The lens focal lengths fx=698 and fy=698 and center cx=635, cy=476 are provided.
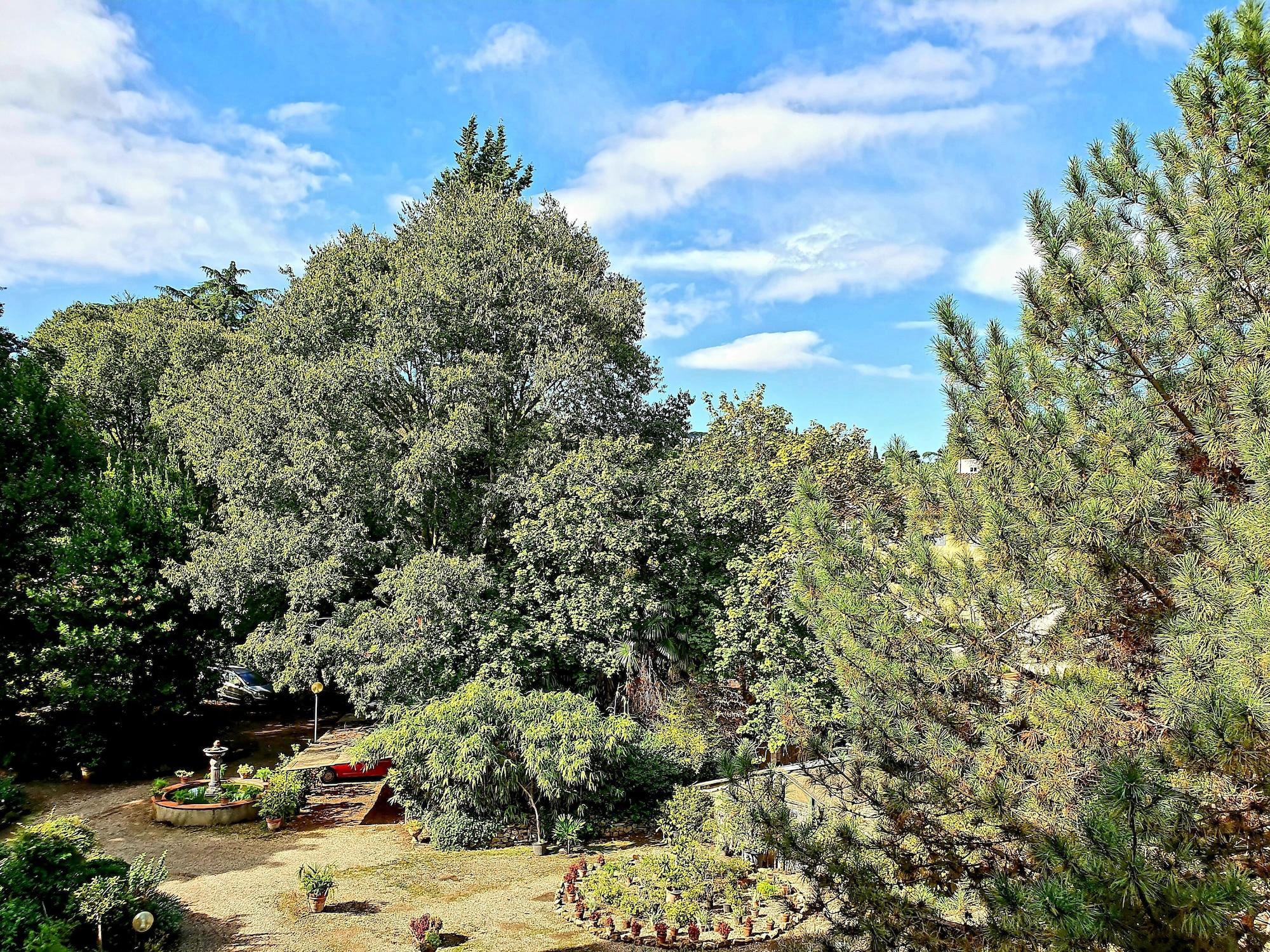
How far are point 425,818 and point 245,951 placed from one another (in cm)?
479

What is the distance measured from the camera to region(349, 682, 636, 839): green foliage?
1180 cm

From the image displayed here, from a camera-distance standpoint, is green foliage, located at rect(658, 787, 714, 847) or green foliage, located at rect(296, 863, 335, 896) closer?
green foliage, located at rect(296, 863, 335, 896)

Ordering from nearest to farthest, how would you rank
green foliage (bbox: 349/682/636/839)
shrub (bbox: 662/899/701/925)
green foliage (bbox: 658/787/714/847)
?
shrub (bbox: 662/899/701/925)
green foliage (bbox: 658/787/714/847)
green foliage (bbox: 349/682/636/839)

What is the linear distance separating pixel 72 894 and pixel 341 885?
3.60 meters

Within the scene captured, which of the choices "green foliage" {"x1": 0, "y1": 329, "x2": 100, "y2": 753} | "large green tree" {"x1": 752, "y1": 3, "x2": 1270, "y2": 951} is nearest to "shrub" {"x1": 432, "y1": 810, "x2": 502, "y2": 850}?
"large green tree" {"x1": 752, "y1": 3, "x2": 1270, "y2": 951}

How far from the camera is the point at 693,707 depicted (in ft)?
46.0

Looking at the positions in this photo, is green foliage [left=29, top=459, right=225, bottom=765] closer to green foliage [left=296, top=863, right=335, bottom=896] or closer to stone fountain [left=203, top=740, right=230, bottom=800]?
stone fountain [left=203, top=740, right=230, bottom=800]

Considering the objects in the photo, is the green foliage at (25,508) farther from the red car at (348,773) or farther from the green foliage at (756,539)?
the green foliage at (756,539)

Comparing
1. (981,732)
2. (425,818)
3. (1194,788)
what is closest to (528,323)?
(425,818)

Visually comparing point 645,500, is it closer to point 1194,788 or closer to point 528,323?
point 528,323

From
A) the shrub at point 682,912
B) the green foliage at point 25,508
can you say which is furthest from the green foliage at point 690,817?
the green foliage at point 25,508

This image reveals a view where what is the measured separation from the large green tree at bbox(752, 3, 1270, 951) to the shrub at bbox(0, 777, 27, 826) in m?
8.48

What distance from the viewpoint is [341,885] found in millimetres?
10344

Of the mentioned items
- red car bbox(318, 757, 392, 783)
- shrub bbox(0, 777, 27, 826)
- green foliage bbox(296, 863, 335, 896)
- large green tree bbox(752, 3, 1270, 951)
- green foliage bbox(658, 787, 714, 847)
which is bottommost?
red car bbox(318, 757, 392, 783)
